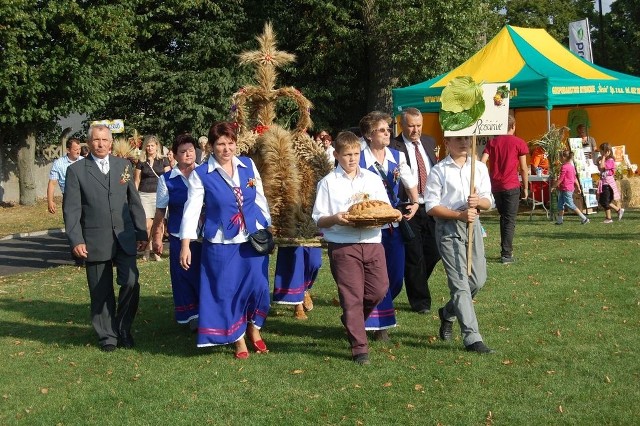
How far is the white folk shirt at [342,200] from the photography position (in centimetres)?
700

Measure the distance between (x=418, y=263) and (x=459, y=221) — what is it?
6.08ft

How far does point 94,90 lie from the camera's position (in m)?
28.0

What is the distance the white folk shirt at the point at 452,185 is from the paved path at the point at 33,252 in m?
9.40

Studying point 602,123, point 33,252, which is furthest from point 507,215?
point 602,123

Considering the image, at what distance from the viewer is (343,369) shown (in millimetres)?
6883

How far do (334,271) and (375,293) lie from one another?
15.6 inches

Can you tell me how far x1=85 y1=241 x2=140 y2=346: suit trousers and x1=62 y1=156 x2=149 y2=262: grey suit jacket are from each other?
107mm

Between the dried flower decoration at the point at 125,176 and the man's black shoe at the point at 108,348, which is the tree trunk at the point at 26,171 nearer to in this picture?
the dried flower decoration at the point at 125,176

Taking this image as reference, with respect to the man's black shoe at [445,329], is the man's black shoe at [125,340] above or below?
below

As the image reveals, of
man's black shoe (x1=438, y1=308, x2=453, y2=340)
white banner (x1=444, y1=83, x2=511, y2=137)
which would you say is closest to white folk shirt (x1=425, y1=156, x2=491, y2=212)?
white banner (x1=444, y1=83, x2=511, y2=137)

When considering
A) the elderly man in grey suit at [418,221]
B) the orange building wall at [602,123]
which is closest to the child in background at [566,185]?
the orange building wall at [602,123]

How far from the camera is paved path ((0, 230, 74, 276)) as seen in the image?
15343 mm

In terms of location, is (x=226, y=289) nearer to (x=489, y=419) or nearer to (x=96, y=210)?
(x=96, y=210)

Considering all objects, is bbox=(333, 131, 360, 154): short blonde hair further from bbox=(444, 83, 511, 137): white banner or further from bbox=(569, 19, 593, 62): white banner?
bbox=(569, 19, 593, 62): white banner
